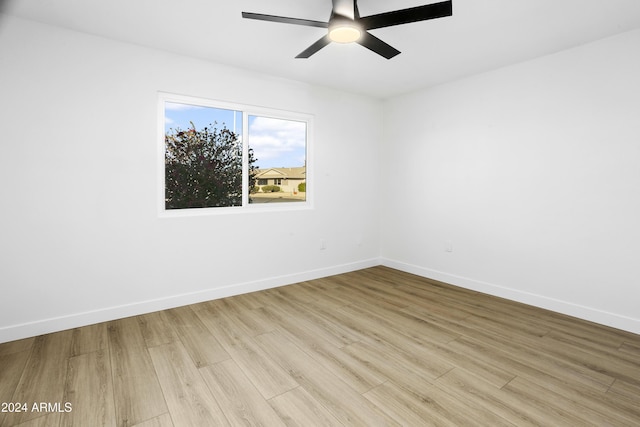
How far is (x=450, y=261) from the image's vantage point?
4.05 meters

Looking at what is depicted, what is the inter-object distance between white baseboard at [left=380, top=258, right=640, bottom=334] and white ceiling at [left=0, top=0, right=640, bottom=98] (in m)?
2.49

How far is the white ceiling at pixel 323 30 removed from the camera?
90.4 inches

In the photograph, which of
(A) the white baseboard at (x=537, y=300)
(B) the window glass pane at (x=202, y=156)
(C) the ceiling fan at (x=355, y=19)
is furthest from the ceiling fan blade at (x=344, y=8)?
(A) the white baseboard at (x=537, y=300)

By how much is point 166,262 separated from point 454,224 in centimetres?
343

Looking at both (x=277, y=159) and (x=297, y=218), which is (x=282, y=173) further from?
(x=297, y=218)

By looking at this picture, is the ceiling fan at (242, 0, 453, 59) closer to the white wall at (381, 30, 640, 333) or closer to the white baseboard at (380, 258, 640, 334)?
the white wall at (381, 30, 640, 333)

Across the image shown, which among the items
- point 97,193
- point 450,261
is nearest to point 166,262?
point 97,193

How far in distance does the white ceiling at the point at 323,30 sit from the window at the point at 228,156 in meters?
0.58

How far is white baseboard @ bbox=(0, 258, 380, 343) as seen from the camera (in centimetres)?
251

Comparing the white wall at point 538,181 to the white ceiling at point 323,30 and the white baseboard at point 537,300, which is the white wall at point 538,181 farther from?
the white ceiling at point 323,30

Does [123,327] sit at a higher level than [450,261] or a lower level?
lower

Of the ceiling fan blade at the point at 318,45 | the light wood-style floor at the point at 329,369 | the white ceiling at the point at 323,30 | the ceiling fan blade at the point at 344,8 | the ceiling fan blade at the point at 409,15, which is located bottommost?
the light wood-style floor at the point at 329,369

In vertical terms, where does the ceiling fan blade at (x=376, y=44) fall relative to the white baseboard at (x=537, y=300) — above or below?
above

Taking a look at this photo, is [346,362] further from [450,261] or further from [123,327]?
[450,261]
